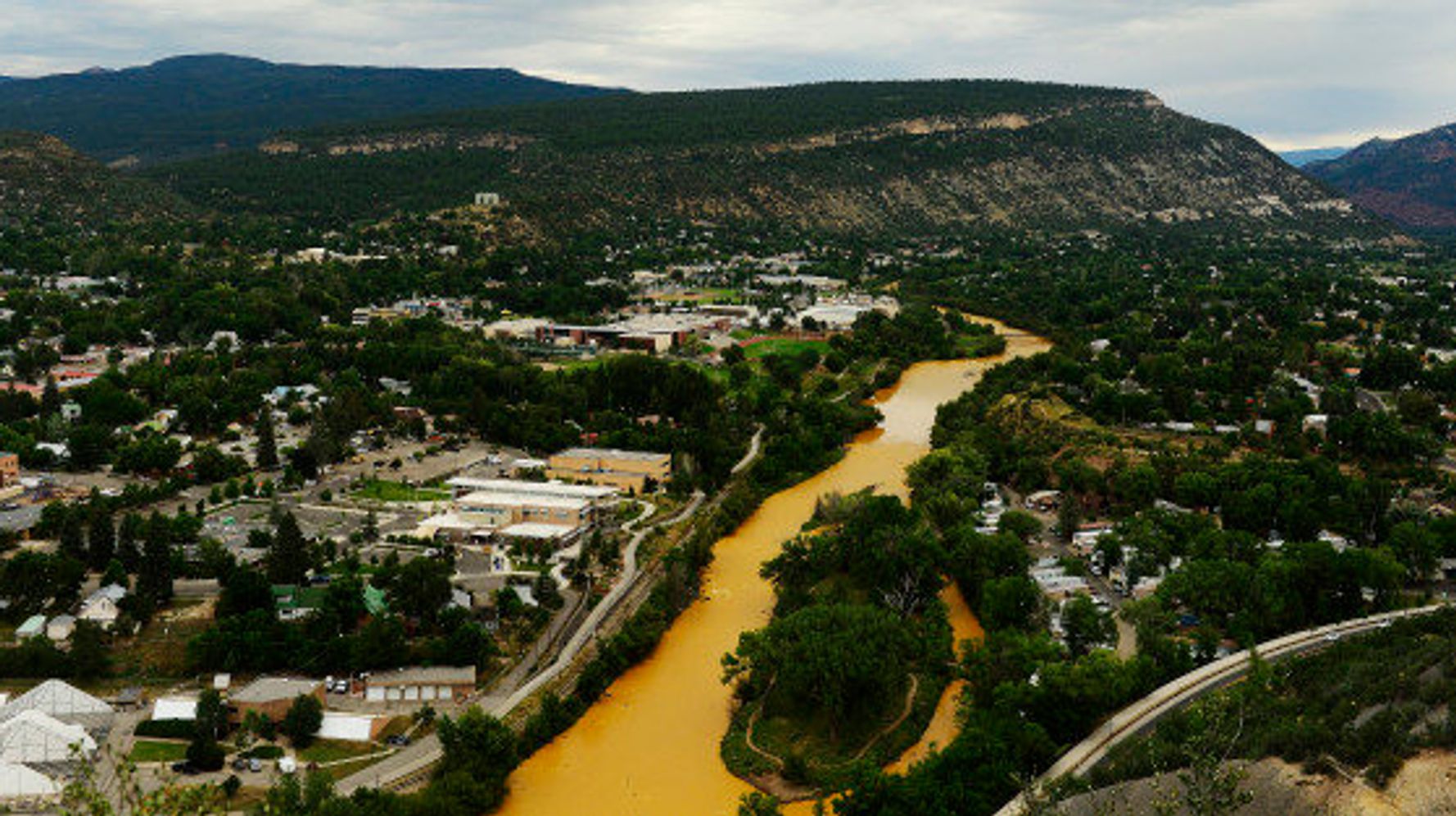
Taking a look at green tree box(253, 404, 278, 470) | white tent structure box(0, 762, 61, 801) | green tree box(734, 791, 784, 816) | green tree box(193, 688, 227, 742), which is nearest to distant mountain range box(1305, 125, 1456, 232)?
green tree box(253, 404, 278, 470)

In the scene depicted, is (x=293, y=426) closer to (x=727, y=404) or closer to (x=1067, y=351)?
(x=727, y=404)

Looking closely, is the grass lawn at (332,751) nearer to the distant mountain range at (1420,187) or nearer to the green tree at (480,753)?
the green tree at (480,753)

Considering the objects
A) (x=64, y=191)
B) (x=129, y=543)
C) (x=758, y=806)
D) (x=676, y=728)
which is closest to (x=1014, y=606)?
(x=676, y=728)

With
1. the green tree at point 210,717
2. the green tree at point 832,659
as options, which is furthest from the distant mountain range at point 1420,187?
the green tree at point 210,717

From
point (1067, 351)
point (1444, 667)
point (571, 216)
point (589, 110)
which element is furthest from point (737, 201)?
point (1444, 667)

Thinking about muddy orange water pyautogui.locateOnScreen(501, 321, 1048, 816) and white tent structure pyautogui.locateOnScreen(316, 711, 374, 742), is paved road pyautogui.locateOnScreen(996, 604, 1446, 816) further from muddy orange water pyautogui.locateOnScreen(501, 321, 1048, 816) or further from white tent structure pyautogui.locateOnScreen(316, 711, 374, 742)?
white tent structure pyautogui.locateOnScreen(316, 711, 374, 742)
